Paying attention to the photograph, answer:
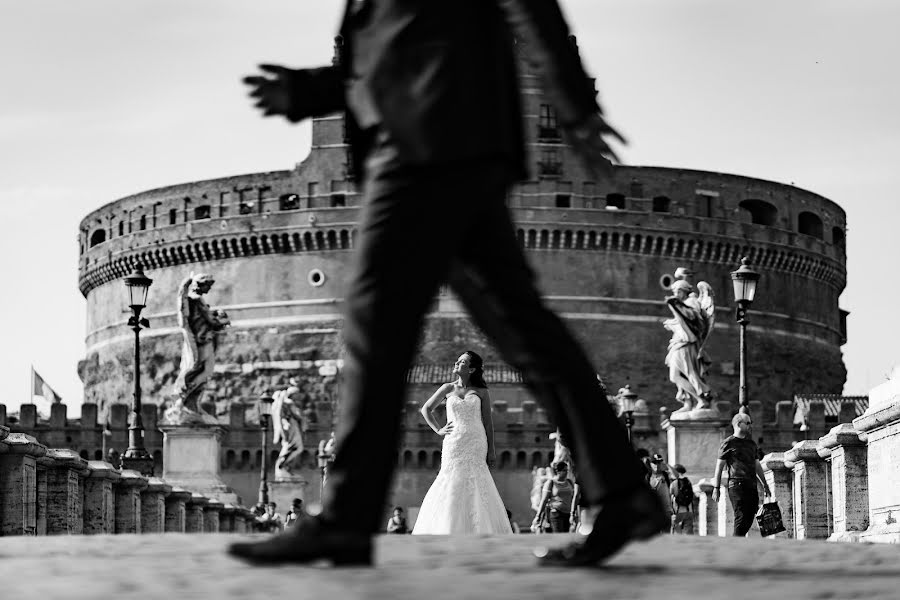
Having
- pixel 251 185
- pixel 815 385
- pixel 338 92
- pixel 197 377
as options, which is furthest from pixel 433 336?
pixel 338 92

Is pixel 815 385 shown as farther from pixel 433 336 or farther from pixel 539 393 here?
pixel 539 393

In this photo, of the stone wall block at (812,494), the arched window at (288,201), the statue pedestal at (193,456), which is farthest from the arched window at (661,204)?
the stone wall block at (812,494)

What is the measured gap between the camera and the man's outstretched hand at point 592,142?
14.0ft

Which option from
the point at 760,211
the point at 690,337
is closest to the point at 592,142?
the point at 690,337

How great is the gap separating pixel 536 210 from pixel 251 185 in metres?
10.1

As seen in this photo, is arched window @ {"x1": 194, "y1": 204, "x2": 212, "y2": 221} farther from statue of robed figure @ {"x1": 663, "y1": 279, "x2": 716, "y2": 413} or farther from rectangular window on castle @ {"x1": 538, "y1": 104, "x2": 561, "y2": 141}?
statue of robed figure @ {"x1": 663, "y1": 279, "x2": 716, "y2": 413}

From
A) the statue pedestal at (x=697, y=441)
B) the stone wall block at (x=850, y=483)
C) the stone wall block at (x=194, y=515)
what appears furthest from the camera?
the statue pedestal at (x=697, y=441)

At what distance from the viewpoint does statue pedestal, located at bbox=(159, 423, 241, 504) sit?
943 inches

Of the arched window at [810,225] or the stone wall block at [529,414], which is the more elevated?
the arched window at [810,225]

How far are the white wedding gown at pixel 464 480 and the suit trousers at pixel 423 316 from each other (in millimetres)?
7525

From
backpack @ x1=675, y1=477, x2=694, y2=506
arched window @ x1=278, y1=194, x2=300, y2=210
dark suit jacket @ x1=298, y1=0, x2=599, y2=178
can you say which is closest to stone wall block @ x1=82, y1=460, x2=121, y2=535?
backpack @ x1=675, y1=477, x2=694, y2=506

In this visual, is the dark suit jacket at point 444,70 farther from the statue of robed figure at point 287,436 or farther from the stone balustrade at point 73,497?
the statue of robed figure at point 287,436

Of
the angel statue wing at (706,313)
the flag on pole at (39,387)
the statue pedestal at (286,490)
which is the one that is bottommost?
the statue pedestal at (286,490)

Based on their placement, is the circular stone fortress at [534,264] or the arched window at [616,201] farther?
the arched window at [616,201]
